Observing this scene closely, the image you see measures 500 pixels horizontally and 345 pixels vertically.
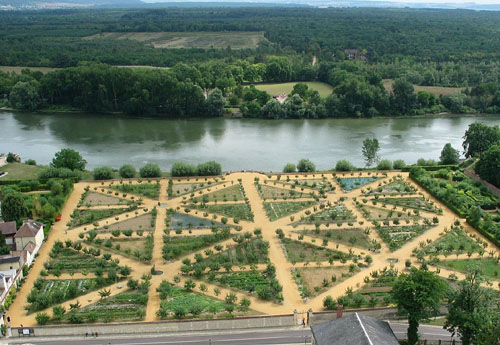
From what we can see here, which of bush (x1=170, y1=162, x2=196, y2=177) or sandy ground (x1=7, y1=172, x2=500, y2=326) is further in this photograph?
bush (x1=170, y1=162, x2=196, y2=177)

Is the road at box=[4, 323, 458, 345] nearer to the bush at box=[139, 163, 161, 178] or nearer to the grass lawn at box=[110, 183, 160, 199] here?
the grass lawn at box=[110, 183, 160, 199]

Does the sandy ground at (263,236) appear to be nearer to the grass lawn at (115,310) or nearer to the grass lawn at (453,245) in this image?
the grass lawn at (115,310)

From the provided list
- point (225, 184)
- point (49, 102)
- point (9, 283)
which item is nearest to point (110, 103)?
point (49, 102)

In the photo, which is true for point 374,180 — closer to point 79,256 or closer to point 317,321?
point 317,321

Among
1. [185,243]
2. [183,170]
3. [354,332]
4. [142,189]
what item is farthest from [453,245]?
[142,189]

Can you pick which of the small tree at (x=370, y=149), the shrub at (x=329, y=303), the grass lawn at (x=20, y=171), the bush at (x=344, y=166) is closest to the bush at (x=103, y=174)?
the grass lawn at (x=20, y=171)

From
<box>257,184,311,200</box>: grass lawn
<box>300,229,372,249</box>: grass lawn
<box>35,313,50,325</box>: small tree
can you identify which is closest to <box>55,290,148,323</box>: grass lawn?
<box>35,313,50,325</box>: small tree

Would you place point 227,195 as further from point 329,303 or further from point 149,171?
point 329,303
